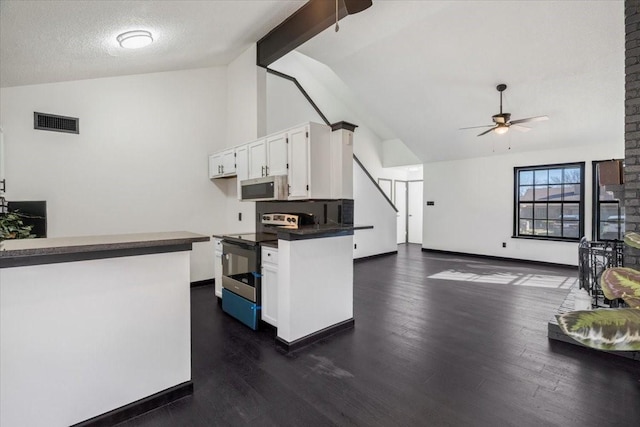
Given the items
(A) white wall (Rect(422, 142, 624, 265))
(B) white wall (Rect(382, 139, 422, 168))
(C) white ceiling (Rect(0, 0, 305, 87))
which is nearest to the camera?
(C) white ceiling (Rect(0, 0, 305, 87))

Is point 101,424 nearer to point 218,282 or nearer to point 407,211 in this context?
point 218,282

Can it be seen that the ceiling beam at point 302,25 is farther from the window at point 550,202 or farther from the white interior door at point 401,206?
the white interior door at point 401,206

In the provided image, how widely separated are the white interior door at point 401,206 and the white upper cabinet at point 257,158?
631 centimetres

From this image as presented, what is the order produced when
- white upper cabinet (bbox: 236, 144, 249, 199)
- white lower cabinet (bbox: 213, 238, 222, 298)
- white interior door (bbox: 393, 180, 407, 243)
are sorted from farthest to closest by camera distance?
white interior door (bbox: 393, 180, 407, 243) < white upper cabinet (bbox: 236, 144, 249, 199) < white lower cabinet (bbox: 213, 238, 222, 298)

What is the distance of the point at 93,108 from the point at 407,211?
325 inches

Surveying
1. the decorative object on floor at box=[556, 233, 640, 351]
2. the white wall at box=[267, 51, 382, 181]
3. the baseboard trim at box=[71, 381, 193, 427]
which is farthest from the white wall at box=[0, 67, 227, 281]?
the decorative object on floor at box=[556, 233, 640, 351]

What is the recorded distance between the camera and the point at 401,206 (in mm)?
9656

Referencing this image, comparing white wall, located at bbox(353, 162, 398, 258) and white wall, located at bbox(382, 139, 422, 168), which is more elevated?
white wall, located at bbox(382, 139, 422, 168)

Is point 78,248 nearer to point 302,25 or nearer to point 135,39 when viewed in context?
point 135,39

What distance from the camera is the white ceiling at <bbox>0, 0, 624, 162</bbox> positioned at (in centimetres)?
229

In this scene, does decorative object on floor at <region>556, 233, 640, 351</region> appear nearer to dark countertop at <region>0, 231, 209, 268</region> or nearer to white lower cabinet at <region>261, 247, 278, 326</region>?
dark countertop at <region>0, 231, 209, 268</region>

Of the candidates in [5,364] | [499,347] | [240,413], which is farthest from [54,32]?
[499,347]

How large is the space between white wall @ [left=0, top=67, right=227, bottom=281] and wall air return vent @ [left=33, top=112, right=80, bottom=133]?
6cm

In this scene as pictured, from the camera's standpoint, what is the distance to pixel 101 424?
176 centimetres
